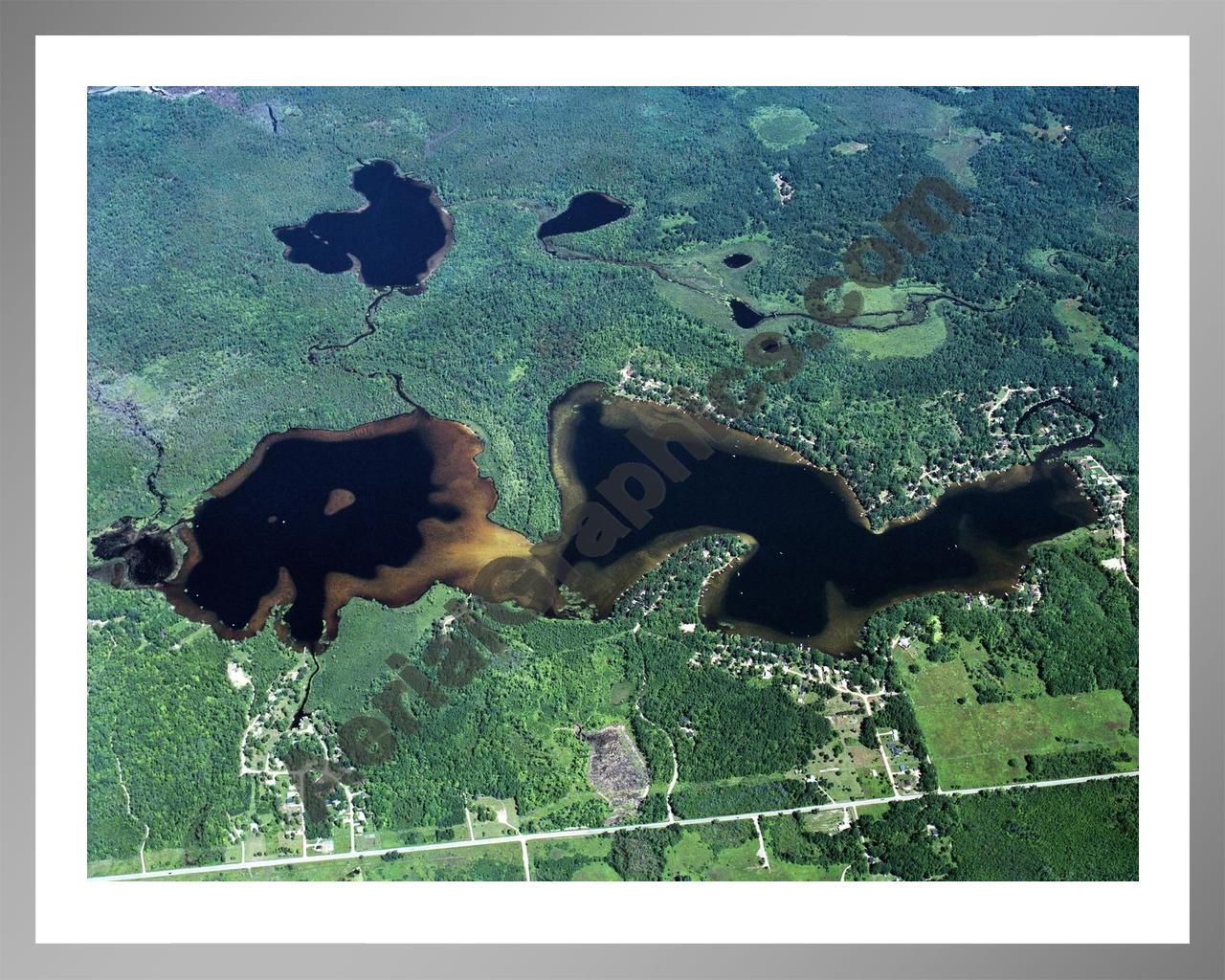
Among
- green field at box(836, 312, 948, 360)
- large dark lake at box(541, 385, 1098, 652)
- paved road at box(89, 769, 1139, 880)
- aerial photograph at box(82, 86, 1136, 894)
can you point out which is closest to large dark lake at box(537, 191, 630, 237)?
aerial photograph at box(82, 86, 1136, 894)

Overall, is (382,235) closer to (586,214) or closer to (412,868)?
(586,214)

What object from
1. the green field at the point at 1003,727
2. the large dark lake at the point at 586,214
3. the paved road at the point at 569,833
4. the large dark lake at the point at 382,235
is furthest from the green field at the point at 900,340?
the large dark lake at the point at 382,235

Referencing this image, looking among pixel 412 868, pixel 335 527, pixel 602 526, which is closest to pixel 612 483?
pixel 602 526

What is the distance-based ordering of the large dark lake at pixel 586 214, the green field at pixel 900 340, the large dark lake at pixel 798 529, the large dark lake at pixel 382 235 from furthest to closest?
the large dark lake at pixel 586 214
the large dark lake at pixel 382 235
the green field at pixel 900 340
the large dark lake at pixel 798 529

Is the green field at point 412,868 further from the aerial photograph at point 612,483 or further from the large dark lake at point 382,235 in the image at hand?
the large dark lake at point 382,235

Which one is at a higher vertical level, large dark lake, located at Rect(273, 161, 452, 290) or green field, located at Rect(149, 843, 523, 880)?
large dark lake, located at Rect(273, 161, 452, 290)

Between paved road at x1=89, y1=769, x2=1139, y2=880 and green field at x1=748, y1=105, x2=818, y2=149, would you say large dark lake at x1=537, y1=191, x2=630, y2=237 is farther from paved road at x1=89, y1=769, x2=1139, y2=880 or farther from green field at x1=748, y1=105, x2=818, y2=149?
paved road at x1=89, y1=769, x2=1139, y2=880
